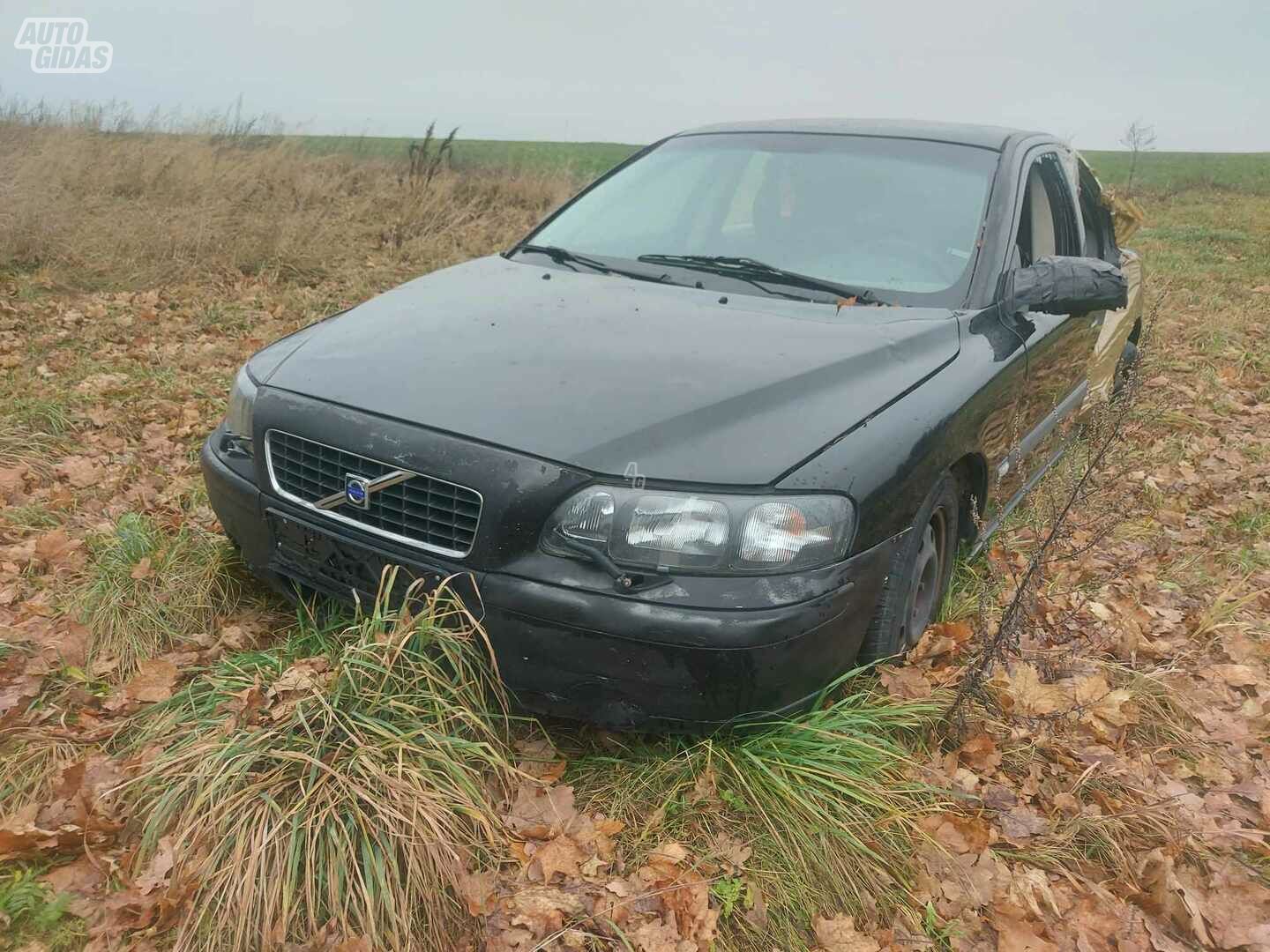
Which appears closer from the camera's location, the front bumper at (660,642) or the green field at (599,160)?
the front bumper at (660,642)

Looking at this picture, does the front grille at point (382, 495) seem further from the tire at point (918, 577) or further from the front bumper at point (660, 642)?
the tire at point (918, 577)

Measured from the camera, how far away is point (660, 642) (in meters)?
2.06

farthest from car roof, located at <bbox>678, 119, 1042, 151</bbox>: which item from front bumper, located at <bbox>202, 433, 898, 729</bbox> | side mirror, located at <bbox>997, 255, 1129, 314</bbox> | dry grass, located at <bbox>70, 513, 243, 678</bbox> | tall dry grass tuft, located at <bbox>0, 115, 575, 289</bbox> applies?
tall dry grass tuft, located at <bbox>0, 115, 575, 289</bbox>

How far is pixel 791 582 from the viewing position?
2123 millimetres

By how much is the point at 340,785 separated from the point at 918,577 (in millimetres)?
1662

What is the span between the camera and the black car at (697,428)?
2102 mm

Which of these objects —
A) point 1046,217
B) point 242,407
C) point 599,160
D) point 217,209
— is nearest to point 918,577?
point 1046,217

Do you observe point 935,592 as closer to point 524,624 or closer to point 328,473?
point 524,624

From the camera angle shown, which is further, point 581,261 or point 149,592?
point 581,261

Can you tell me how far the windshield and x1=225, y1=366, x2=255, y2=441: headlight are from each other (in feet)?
4.30

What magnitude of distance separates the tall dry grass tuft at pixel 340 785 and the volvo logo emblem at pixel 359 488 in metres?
0.27

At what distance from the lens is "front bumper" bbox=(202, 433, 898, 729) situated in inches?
81.4

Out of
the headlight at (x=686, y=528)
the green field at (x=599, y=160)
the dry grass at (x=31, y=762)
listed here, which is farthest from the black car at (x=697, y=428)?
the green field at (x=599, y=160)

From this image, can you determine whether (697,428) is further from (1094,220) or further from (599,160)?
(599,160)
